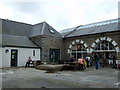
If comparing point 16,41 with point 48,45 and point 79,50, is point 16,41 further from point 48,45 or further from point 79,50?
point 79,50

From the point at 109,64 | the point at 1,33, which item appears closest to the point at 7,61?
the point at 1,33

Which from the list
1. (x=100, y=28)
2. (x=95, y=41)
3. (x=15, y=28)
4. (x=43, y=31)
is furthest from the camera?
(x=15, y=28)

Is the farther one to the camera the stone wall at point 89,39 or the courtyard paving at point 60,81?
the stone wall at point 89,39

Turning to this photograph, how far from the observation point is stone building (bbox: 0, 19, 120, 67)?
17.9 metres

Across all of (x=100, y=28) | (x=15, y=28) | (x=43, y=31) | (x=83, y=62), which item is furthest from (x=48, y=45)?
(x=100, y=28)

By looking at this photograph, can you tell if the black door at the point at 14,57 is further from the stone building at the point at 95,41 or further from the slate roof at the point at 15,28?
the stone building at the point at 95,41

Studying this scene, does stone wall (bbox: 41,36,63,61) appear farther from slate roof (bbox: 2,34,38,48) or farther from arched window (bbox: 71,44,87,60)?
arched window (bbox: 71,44,87,60)

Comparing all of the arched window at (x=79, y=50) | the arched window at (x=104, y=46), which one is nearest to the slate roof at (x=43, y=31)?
the arched window at (x=79, y=50)

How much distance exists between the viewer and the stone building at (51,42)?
17922mm

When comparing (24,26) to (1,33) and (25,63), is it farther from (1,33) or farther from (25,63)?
(25,63)

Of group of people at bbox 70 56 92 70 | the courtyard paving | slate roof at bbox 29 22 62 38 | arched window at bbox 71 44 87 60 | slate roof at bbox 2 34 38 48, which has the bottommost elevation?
the courtyard paving

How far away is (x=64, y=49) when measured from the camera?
23250 mm

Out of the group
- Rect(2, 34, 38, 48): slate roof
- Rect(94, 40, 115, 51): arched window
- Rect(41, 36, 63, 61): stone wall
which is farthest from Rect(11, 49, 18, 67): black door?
Rect(94, 40, 115, 51): arched window

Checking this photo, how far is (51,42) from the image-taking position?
21.8 meters
